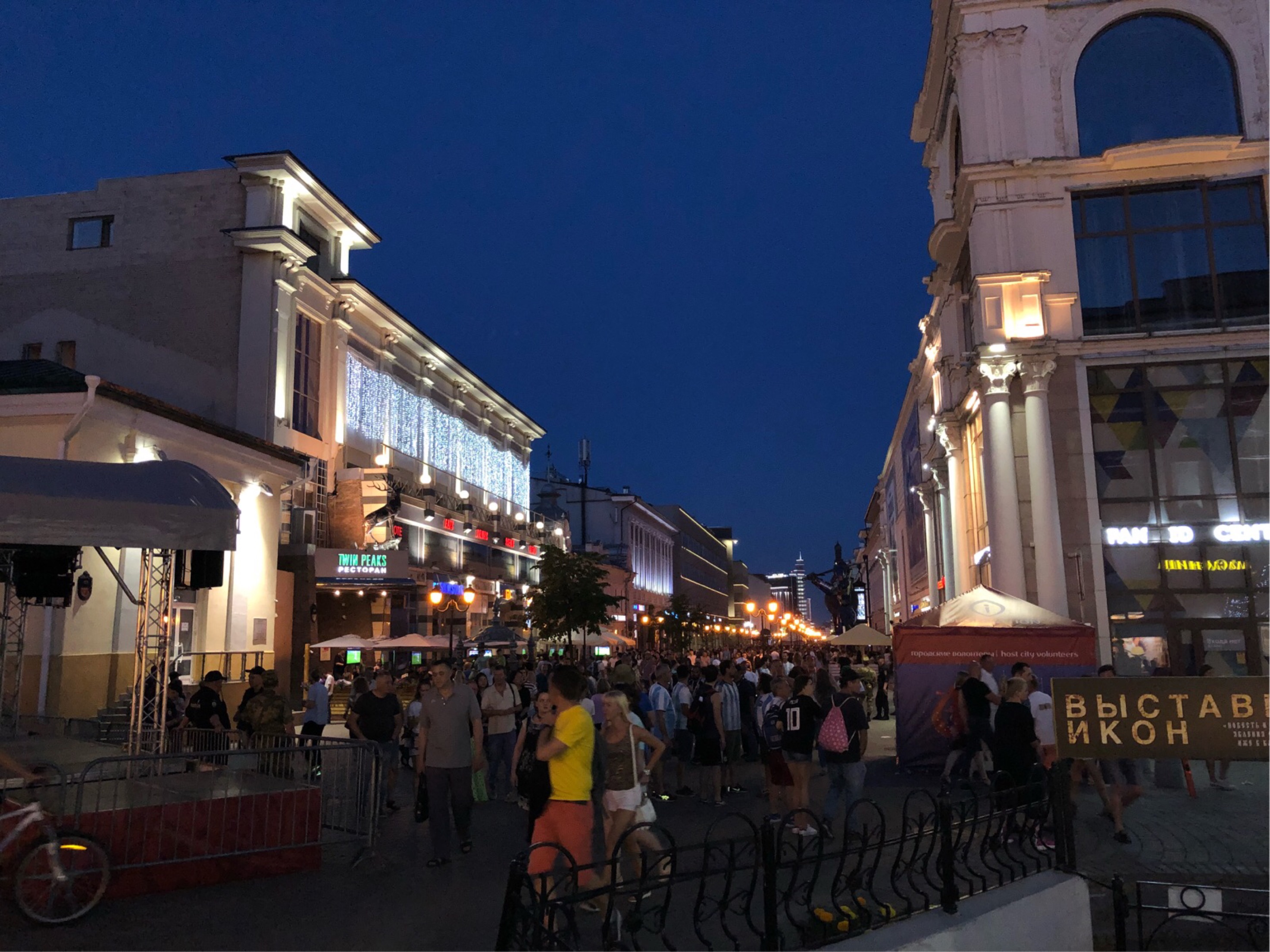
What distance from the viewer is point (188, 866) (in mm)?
8188

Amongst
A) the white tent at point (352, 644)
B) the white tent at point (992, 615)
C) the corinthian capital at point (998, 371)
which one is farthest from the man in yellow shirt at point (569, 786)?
the white tent at point (352, 644)

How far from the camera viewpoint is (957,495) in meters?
30.7

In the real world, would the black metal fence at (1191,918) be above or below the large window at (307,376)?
below

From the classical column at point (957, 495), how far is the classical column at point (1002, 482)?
19.9 feet

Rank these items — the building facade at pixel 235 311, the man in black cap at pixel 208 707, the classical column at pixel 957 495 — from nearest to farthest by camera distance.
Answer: the man in black cap at pixel 208 707
the building facade at pixel 235 311
the classical column at pixel 957 495

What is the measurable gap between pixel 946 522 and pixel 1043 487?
34.6 ft

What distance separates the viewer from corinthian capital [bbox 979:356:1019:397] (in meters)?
23.8

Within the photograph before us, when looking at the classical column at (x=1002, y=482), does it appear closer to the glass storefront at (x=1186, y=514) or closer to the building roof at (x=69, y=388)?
the glass storefront at (x=1186, y=514)

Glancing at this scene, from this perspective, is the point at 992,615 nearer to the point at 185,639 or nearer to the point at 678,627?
the point at 185,639

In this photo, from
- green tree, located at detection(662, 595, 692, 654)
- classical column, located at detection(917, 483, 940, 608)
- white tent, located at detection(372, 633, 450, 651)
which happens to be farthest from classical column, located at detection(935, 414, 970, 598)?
green tree, located at detection(662, 595, 692, 654)

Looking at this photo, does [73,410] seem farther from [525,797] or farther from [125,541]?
[525,797]

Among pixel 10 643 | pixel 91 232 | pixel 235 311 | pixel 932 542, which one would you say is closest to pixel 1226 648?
pixel 932 542

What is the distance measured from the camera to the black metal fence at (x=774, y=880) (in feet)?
16.1

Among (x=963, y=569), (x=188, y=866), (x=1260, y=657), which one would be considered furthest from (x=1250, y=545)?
(x=188, y=866)
